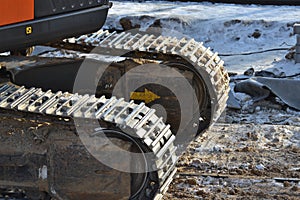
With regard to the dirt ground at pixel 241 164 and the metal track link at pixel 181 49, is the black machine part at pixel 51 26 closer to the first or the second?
the metal track link at pixel 181 49

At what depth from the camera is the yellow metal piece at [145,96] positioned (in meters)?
6.68

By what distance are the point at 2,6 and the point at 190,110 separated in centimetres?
230

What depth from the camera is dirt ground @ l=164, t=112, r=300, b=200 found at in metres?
5.90

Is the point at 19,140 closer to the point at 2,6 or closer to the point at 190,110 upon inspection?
the point at 2,6

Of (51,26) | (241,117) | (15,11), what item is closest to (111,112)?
(51,26)

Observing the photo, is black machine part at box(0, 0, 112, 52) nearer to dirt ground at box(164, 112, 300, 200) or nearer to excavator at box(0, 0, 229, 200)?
excavator at box(0, 0, 229, 200)

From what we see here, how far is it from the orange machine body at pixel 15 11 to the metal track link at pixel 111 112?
0.48 m

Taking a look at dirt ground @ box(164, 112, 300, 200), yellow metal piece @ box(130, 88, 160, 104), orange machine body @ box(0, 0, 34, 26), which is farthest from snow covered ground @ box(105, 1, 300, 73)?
orange machine body @ box(0, 0, 34, 26)

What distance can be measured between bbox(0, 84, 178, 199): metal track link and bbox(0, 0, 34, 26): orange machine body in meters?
0.48

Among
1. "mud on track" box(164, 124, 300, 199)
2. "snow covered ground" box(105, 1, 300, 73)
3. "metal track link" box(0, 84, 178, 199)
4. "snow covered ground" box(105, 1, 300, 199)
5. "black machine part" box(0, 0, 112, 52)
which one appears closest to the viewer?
"metal track link" box(0, 84, 178, 199)

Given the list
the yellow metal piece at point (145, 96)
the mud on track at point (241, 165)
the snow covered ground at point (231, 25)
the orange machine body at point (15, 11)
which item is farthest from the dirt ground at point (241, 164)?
the snow covered ground at point (231, 25)

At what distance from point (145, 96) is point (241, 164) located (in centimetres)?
103

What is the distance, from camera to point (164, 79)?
6.65 metres

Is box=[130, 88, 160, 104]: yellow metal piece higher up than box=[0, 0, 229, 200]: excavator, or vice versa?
box=[0, 0, 229, 200]: excavator
